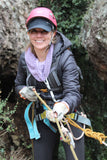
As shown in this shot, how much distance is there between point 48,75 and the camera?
7.11ft

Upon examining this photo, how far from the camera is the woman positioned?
2.04 metres

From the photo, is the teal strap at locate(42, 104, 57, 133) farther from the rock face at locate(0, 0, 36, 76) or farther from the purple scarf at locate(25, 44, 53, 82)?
the rock face at locate(0, 0, 36, 76)

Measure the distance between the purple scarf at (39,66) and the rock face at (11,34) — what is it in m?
1.31

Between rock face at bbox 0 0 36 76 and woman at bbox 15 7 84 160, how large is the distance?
1184 mm

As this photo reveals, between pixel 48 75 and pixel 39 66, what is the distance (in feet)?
0.55

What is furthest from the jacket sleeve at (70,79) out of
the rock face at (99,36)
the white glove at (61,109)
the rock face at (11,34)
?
the rock face at (11,34)

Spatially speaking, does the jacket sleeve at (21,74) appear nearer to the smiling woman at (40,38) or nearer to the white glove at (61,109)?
the smiling woman at (40,38)

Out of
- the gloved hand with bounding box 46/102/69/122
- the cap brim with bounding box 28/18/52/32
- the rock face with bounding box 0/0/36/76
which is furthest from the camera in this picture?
the rock face with bounding box 0/0/36/76

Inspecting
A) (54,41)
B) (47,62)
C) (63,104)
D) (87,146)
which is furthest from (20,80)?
(87,146)

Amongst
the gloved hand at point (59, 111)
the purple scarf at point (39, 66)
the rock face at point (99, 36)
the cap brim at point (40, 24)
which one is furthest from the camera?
the rock face at point (99, 36)

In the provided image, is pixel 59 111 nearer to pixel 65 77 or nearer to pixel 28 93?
pixel 65 77

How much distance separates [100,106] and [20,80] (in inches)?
98.7

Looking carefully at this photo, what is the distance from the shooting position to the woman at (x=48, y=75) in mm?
2041

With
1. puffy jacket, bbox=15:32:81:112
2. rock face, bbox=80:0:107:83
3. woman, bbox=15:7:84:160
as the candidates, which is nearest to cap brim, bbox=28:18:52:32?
woman, bbox=15:7:84:160
